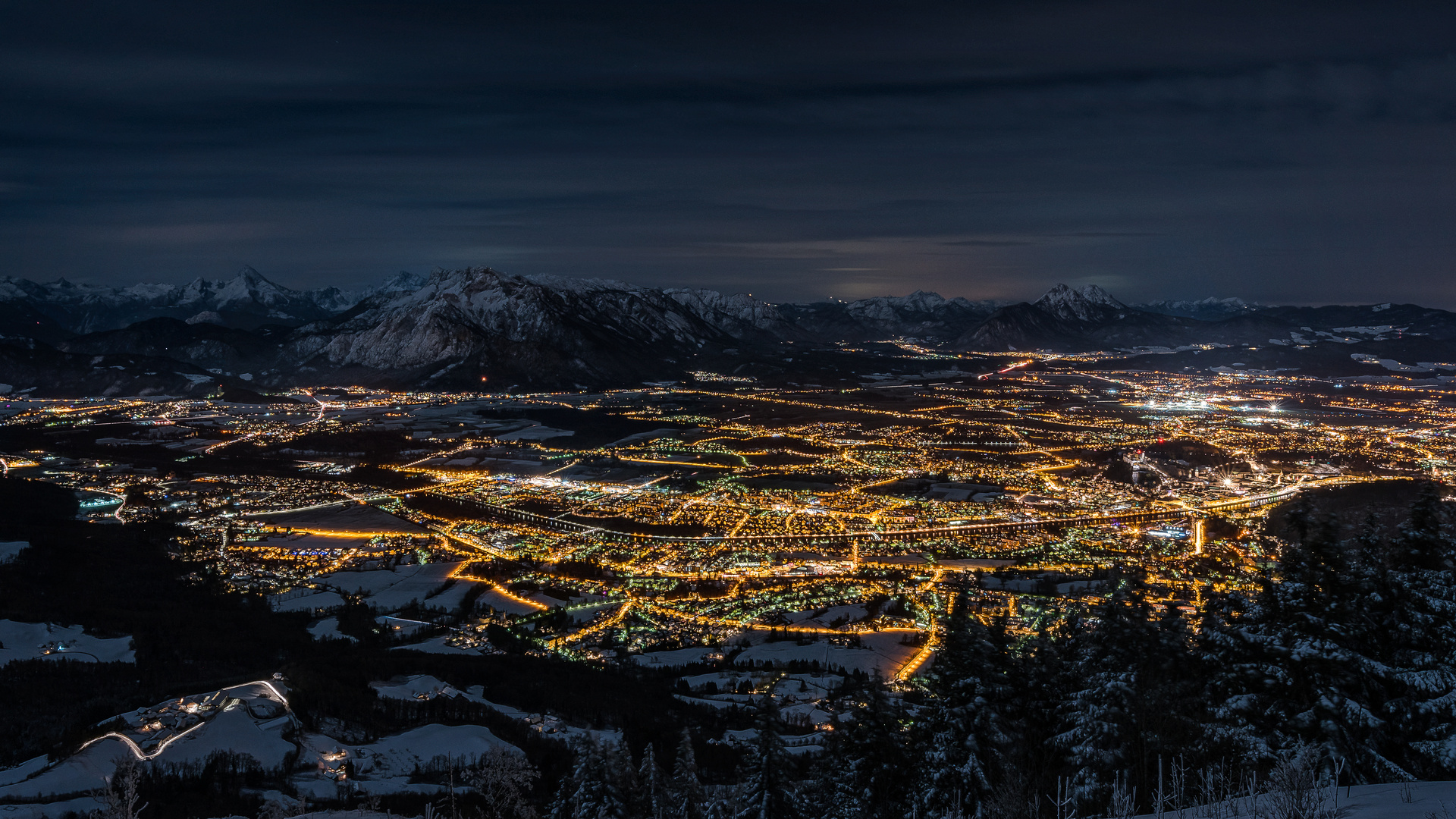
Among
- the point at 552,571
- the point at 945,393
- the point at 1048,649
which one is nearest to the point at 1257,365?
the point at 945,393

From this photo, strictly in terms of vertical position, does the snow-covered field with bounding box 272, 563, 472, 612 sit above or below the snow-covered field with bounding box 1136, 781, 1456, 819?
below

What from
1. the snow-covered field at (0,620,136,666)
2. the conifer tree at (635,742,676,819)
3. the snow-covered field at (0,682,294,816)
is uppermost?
the conifer tree at (635,742,676,819)

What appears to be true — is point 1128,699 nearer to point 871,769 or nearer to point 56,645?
point 871,769

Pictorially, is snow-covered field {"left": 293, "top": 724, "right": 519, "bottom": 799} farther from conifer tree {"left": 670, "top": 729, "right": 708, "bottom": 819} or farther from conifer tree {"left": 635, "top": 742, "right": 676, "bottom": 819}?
conifer tree {"left": 670, "top": 729, "right": 708, "bottom": 819}

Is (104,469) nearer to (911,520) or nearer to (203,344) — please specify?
(911,520)

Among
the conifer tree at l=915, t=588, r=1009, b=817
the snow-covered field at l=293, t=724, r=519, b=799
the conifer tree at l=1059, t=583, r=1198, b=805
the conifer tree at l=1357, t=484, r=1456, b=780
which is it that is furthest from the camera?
the snow-covered field at l=293, t=724, r=519, b=799

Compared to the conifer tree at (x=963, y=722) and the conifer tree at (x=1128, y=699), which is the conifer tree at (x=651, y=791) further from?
the conifer tree at (x=1128, y=699)

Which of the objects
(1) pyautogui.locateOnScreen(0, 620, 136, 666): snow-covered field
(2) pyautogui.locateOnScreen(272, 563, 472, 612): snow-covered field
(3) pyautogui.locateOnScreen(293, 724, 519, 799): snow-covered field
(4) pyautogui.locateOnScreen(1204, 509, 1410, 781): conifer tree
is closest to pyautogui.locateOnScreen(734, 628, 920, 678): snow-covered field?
(3) pyautogui.locateOnScreen(293, 724, 519, 799): snow-covered field

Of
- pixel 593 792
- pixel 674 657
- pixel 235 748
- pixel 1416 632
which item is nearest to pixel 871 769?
pixel 593 792
